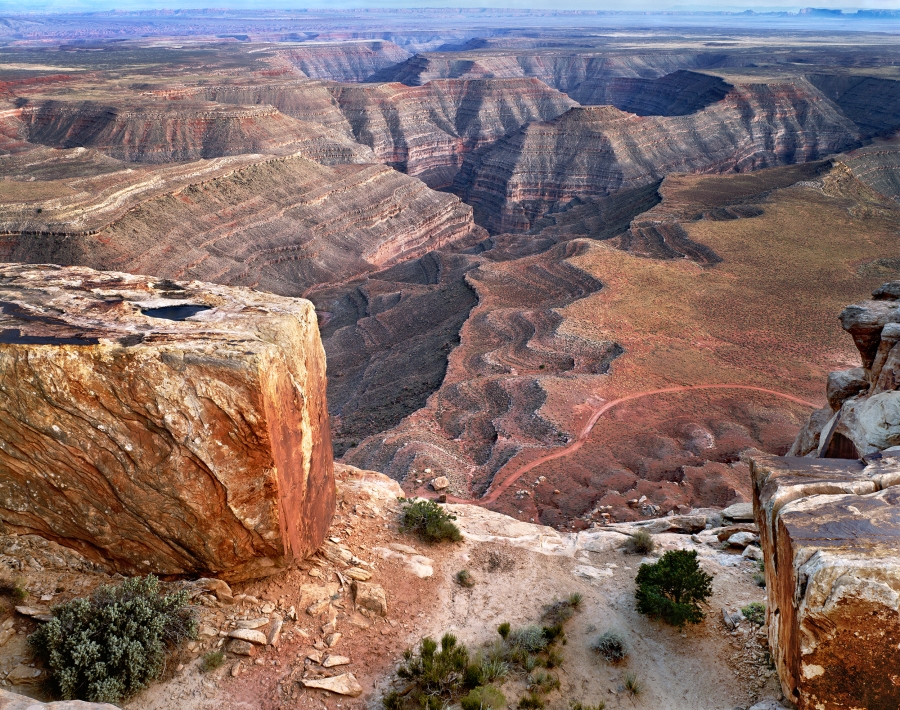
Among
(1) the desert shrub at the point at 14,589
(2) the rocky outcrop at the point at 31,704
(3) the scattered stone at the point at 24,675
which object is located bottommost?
(3) the scattered stone at the point at 24,675

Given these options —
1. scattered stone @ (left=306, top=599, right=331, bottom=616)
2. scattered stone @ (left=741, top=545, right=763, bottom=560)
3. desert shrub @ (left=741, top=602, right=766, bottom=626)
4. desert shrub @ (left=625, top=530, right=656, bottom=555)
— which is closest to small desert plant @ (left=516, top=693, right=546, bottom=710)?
scattered stone @ (left=306, top=599, right=331, bottom=616)

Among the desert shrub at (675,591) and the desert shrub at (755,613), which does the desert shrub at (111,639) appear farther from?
the desert shrub at (755,613)

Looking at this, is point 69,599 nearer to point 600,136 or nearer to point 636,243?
point 636,243

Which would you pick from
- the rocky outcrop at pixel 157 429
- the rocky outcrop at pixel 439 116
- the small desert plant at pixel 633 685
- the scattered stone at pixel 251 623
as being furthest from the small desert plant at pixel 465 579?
the rocky outcrop at pixel 439 116

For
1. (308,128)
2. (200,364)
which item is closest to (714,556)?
(200,364)

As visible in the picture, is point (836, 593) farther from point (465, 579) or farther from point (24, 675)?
point (24, 675)

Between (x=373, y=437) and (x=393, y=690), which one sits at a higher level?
(x=393, y=690)

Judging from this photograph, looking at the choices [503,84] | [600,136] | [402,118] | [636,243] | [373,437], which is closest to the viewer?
[373,437]

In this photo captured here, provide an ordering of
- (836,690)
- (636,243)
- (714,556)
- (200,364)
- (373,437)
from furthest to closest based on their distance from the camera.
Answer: (636,243), (373,437), (714,556), (200,364), (836,690)
